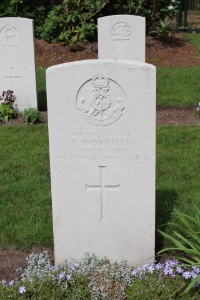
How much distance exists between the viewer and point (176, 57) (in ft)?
42.3

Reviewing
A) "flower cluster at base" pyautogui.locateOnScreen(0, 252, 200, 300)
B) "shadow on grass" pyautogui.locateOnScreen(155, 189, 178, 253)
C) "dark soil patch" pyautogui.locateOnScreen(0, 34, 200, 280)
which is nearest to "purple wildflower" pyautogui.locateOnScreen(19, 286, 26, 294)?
"flower cluster at base" pyautogui.locateOnScreen(0, 252, 200, 300)

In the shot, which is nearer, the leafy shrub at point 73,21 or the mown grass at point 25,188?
the mown grass at point 25,188

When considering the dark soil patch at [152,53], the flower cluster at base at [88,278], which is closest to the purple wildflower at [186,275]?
the flower cluster at base at [88,278]

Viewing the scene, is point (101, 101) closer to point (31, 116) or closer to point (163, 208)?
point (163, 208)

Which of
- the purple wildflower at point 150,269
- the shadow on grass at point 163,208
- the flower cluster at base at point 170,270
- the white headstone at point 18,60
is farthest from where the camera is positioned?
the white headstone at point 18,60

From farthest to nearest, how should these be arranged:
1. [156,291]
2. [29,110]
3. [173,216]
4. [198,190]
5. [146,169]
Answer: [29,110], [198,190], [173,216], [146,169], [156,291]

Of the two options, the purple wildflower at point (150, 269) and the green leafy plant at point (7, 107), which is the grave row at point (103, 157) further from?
the green leafy plant at point (7, 107)

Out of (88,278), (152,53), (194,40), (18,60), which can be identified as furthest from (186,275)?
(194,40)

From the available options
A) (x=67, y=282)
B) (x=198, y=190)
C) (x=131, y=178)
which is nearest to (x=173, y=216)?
(x=198, y=190)

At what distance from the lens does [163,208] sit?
4789 millimetres

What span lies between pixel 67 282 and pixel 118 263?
525mm

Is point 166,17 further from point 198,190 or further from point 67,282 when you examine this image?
point 67,282

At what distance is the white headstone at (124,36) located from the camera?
8297 millimetres

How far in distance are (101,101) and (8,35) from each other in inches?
192
